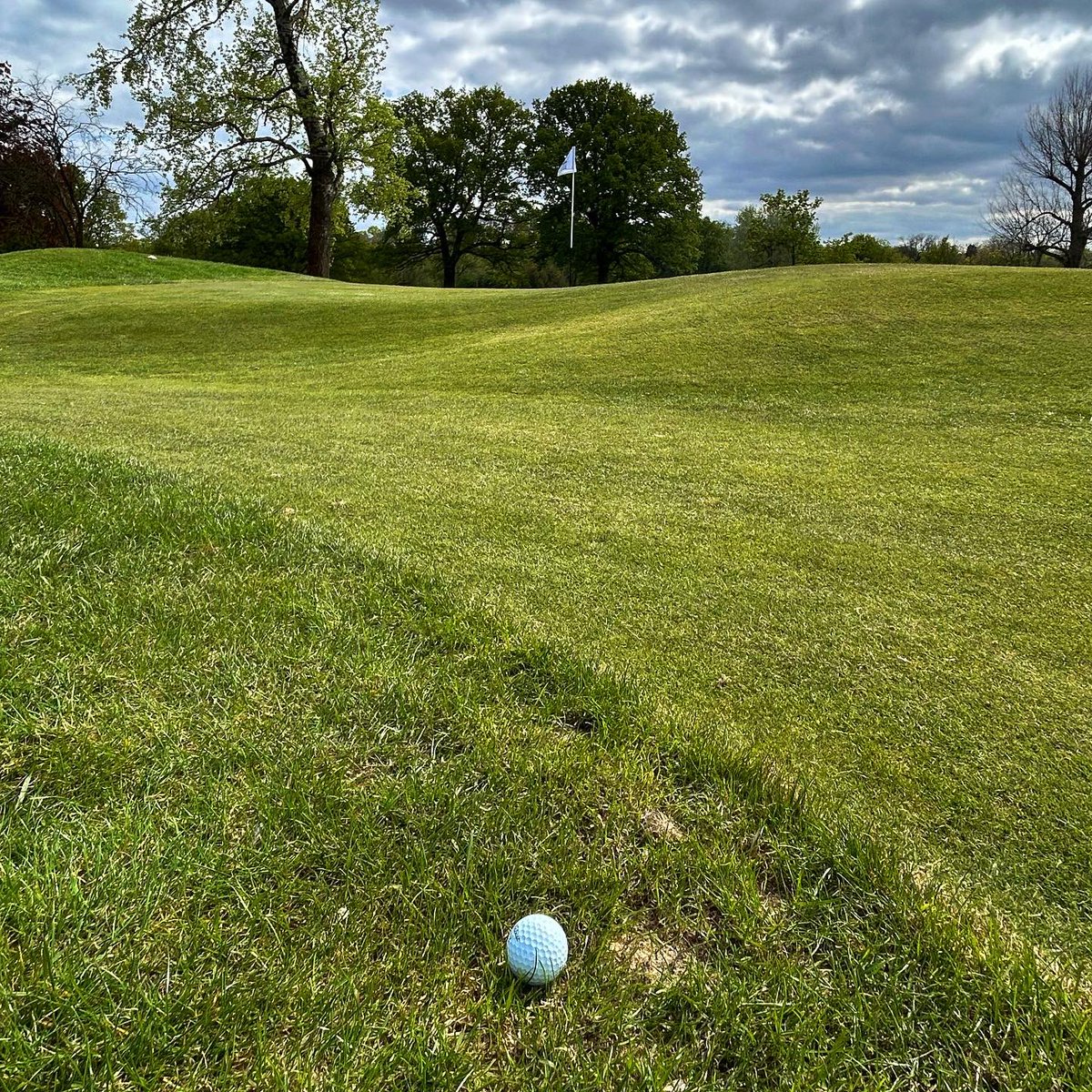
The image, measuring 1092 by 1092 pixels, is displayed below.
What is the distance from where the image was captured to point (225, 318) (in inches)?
480

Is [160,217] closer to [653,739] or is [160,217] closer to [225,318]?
[225,318]

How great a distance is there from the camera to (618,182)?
127 ft

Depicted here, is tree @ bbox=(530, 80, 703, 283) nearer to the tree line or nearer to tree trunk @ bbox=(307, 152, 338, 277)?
the tree line

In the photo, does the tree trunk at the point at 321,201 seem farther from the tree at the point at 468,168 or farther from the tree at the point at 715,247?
the tree at the point at 715,247

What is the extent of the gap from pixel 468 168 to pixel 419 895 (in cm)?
4628

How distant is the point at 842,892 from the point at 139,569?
9.12 ft

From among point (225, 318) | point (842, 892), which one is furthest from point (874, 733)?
point (225, 318)

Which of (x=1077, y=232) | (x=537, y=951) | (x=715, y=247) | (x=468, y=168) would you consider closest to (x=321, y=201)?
(x=468, y=168)

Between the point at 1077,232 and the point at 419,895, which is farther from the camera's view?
the point at 1077,232

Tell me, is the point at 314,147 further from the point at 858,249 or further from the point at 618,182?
the point at 858,249

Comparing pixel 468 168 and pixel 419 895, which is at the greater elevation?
pixel 468 168

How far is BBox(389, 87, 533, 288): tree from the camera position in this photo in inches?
1598

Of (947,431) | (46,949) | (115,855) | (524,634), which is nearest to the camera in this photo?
(46,949)

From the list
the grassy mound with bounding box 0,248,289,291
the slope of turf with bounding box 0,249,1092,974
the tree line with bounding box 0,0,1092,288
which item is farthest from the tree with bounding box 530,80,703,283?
the slope of turf with bounding box 0,249,1092,974
